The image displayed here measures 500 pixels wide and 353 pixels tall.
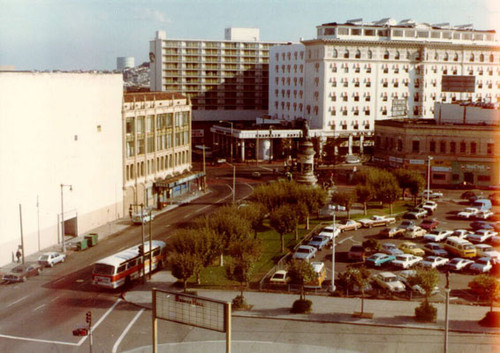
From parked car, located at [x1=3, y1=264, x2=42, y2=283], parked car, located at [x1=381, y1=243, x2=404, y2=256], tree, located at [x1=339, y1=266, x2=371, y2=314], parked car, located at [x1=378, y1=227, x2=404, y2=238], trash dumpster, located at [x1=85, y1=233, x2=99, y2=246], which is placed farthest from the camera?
parked car, located at [x1=378, y1=227, x2=404, y2=238]

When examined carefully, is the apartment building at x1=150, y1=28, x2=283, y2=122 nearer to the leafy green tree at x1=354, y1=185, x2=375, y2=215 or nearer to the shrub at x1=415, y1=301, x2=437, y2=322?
the leafy green tree at x1=354, y1=185, x2=375, y2=215

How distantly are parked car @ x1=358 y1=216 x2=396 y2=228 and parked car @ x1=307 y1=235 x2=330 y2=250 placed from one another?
9089 mm

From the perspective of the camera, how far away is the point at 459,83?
110m

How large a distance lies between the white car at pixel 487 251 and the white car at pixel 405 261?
20.2 ft

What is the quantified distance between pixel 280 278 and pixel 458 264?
48.3 feet

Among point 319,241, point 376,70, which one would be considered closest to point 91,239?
point 319,241

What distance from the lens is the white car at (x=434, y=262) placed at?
52281 mm

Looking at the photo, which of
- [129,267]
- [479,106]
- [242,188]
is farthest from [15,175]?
[479,106]

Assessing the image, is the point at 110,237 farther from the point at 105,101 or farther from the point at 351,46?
the point at 351,46

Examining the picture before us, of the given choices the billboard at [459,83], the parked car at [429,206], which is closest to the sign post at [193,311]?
the parked car at [429,206]

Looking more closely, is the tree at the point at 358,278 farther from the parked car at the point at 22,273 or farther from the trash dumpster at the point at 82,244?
the trash dumpster at the point at 82,244

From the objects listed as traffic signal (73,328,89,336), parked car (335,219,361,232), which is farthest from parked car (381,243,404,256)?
traffic signal (73,328,89,336)

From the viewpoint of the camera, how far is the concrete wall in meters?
56.5

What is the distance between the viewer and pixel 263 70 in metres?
159
